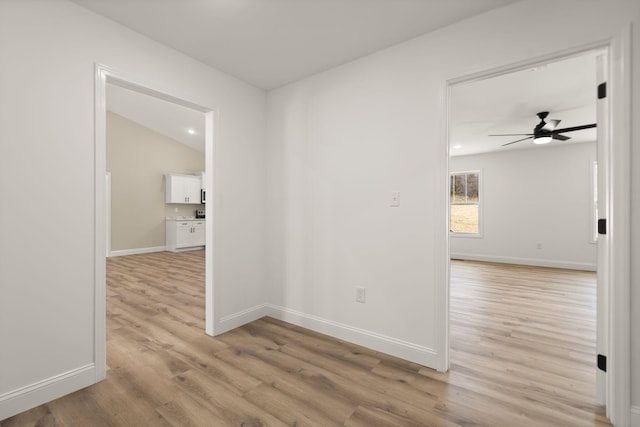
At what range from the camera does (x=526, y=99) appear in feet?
12.3

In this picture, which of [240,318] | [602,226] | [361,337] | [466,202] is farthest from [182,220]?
[602,226]

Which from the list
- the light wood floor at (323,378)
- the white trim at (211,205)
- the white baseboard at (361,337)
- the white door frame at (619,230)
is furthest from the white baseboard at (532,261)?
the white trim at (211,205)

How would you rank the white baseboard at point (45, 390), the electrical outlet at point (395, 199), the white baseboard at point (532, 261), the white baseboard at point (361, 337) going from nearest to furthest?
the white baseboard at point (45, 390)
the white baseboard at point (361, 337)
the electrical outlet at point (395, 199)
the white baseboard at point (532, 261)

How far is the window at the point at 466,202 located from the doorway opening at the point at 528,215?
2 cm

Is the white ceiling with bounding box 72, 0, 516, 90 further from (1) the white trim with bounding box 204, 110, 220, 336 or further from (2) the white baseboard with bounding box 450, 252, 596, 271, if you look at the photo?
(2) the white baseboard with bounding box 450, 252, 596, 271

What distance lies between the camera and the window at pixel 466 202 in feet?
23.7

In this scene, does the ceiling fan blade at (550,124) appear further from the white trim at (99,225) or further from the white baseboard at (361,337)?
the white trim at (99,225)

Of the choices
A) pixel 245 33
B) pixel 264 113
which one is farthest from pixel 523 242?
pixel 245 33

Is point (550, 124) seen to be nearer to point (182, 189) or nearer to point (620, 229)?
point (620, 229)

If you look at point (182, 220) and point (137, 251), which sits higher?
point (182, 220)

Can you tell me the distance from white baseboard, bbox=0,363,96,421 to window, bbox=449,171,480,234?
24.7 ft

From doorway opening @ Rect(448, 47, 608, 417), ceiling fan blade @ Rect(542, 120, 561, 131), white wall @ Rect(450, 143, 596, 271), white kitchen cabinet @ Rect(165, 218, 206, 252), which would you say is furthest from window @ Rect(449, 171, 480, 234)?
white kitchen cabinet @ Rect(165, 218, 206, 252)

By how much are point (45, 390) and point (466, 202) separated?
7.88 metres

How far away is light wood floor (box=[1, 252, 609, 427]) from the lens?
5.39 ft
